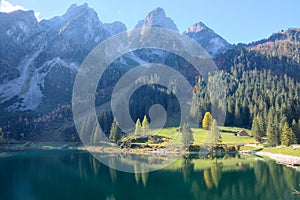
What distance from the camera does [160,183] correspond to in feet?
137

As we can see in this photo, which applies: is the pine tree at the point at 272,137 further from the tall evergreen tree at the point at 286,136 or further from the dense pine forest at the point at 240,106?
the tall evergreen tree at the point at 286,136

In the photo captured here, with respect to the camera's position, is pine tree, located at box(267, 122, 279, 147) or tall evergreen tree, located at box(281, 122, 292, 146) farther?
pine tree, located at box(267, 122, 279, 147)

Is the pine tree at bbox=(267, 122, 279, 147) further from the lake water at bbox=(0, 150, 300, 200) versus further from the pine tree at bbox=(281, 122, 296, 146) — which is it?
the lake water at bbox=(0, 150, 300, 200)

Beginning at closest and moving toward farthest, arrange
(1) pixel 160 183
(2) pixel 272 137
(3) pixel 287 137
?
(1) pixel 160 183
(3) pixel 287 137
(2) pixel 272 137

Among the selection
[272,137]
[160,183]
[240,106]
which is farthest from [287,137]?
[240,106]

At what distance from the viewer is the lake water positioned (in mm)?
34906

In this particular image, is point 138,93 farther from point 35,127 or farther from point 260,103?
point 260,103

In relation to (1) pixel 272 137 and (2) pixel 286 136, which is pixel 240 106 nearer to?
(1) pixel 272 137

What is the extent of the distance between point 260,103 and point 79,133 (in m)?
78.8

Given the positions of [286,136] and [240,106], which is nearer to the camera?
[286,136]

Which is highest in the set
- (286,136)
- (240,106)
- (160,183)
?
(240,106)

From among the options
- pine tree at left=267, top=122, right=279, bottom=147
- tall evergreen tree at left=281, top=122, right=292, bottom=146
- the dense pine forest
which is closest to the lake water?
tall evergreen tree at left=281, top=122, right=292, bottom=146

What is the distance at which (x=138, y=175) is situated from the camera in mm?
48625

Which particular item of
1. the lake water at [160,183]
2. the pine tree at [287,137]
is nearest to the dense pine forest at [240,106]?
the pine tree at [287,137]
